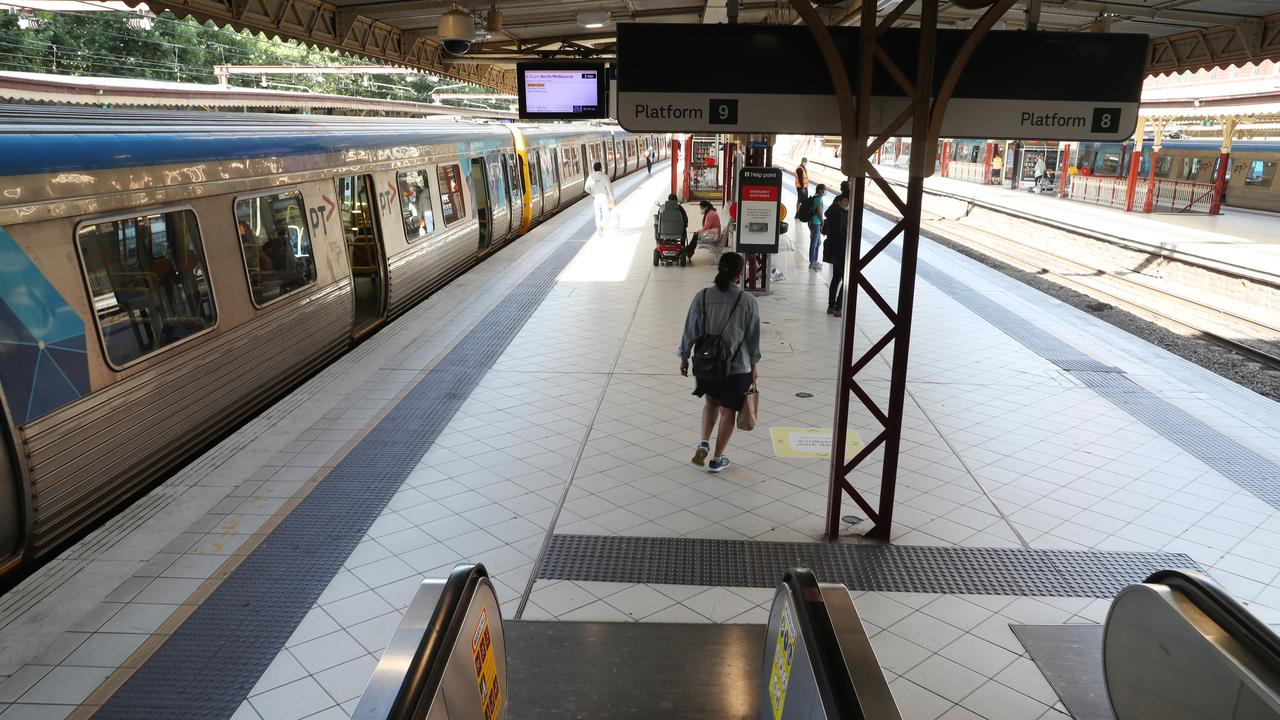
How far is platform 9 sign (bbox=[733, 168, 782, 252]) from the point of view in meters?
11.3

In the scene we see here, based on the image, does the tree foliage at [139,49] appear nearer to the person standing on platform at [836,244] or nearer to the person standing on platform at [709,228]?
the person standing on platform at [709,228]

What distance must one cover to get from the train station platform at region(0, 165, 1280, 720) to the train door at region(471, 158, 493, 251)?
6136 millimetres

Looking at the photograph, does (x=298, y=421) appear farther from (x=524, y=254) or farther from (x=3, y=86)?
(x=524, y=254)

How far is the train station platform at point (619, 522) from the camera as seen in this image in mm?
4137

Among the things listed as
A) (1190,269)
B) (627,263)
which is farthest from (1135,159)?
(627,263)

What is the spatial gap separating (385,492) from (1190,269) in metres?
16.9

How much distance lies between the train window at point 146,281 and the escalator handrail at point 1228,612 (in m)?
5.69

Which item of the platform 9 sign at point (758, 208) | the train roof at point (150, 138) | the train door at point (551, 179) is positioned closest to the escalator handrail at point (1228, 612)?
the train roof at point (150, 138)

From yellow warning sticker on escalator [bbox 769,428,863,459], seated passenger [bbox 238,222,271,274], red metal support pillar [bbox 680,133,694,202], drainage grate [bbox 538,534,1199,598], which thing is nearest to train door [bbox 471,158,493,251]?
seated passenger [bbox 238,222,271,274]

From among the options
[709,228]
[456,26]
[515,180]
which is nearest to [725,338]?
[456,26]

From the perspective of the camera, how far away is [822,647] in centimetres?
272

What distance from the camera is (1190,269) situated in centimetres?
1669

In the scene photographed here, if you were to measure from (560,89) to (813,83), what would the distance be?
4707 mm

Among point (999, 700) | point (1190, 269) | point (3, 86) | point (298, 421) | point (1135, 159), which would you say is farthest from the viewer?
point (1135, 159)
